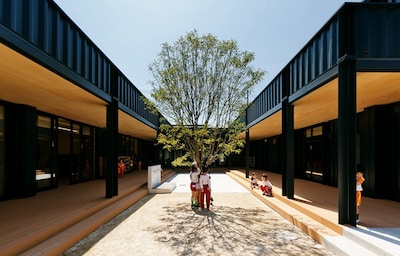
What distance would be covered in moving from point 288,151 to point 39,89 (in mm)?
8512

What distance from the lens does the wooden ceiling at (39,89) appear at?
18.4 ft

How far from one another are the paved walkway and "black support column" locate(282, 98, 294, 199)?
1089 millimetres

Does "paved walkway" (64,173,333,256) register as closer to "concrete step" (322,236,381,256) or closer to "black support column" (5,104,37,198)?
"concrete step" (322,236,381,256)

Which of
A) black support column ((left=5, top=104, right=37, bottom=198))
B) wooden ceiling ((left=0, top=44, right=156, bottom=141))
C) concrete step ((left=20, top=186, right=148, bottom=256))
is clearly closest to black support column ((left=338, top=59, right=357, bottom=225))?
concrete step ((left=20, top=186, right=148, bottom=256))

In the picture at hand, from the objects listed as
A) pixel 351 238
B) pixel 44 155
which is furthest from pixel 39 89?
pixel 351 238

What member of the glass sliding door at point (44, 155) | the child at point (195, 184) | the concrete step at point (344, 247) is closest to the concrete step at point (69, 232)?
the child at point (195, 184)

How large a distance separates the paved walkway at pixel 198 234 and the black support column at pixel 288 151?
109 centimetres

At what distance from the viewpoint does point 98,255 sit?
5430 mm

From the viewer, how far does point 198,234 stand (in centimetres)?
686

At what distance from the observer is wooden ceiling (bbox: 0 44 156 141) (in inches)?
221

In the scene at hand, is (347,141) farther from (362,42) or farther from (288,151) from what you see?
(288,151)

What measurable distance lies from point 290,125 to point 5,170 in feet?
34.5

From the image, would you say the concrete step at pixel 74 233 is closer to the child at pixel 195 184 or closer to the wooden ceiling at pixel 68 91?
the child at pixel 195 184

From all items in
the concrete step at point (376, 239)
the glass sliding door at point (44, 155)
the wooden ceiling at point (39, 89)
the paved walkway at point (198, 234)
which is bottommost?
the paved walkway at point (198, 234)
